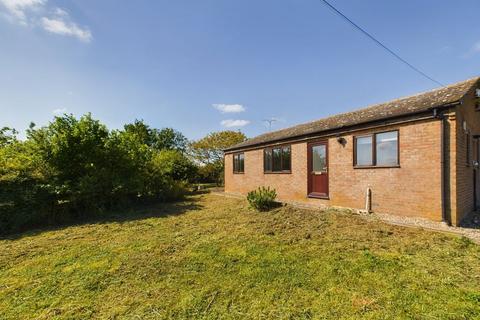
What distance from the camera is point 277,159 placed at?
12.0m

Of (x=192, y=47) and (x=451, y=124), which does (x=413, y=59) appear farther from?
(x=192, y=47)

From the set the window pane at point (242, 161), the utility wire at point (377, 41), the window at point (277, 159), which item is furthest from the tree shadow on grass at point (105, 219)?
the utility wire at point (377, 41)

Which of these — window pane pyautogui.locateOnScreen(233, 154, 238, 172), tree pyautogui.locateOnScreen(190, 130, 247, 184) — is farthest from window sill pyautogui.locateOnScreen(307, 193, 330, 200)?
tree pyautogui.locateOnScreen(190, 130, 247, 184)

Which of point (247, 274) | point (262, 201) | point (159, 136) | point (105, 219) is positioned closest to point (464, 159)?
point (262, 201)

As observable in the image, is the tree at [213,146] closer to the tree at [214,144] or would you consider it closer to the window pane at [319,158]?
the tree at [214,144]

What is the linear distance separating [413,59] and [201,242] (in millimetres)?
12851

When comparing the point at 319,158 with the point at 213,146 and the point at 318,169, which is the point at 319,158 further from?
the point at 213,146

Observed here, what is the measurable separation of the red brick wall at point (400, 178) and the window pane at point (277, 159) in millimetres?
1485

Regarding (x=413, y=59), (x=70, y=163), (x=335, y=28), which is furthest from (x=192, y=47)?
(x=413, y=59)

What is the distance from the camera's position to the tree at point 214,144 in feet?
99.8

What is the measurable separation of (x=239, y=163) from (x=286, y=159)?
4.91m

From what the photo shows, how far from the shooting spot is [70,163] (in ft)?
30.8

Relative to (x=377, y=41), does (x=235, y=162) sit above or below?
below

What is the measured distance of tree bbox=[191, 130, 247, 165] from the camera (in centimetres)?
3042
